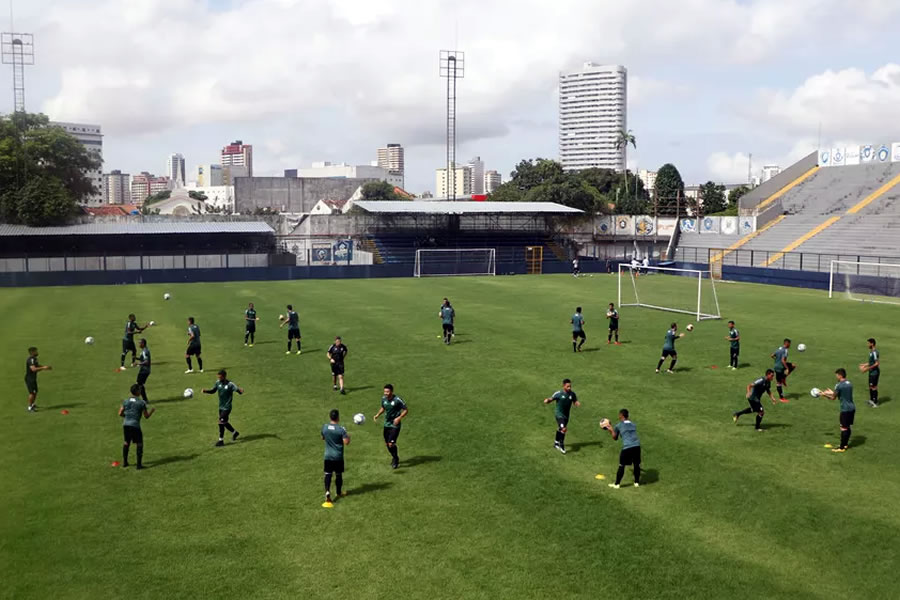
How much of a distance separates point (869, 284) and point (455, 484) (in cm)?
4851

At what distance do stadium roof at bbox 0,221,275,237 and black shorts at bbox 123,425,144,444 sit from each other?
64429 millimetres

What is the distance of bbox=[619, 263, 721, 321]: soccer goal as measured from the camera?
1721 inches

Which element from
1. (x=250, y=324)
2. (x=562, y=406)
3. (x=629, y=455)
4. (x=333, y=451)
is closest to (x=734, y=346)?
(x=562, y=406)

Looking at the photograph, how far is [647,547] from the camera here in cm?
1272

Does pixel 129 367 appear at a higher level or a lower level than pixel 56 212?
lower

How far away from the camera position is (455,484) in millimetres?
15578

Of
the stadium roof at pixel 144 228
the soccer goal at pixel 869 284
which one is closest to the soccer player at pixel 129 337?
the soccer goal at pixel 869 284

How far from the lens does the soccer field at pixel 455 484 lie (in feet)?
38.7

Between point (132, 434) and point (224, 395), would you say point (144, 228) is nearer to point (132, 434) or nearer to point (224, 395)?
point (224, 395)

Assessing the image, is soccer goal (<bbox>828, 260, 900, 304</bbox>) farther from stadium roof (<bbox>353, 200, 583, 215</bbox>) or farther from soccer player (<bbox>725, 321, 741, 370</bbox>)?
stadium roof (<bbox>353, 200, 583, 215</bbox>)

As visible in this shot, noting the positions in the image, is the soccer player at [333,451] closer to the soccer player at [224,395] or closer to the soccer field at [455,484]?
the soccer field at [455,484]

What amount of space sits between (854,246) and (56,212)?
2889 inches

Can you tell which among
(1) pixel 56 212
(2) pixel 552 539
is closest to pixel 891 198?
(2) pixel 552 539

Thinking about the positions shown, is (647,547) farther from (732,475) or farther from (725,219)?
(725,219)
